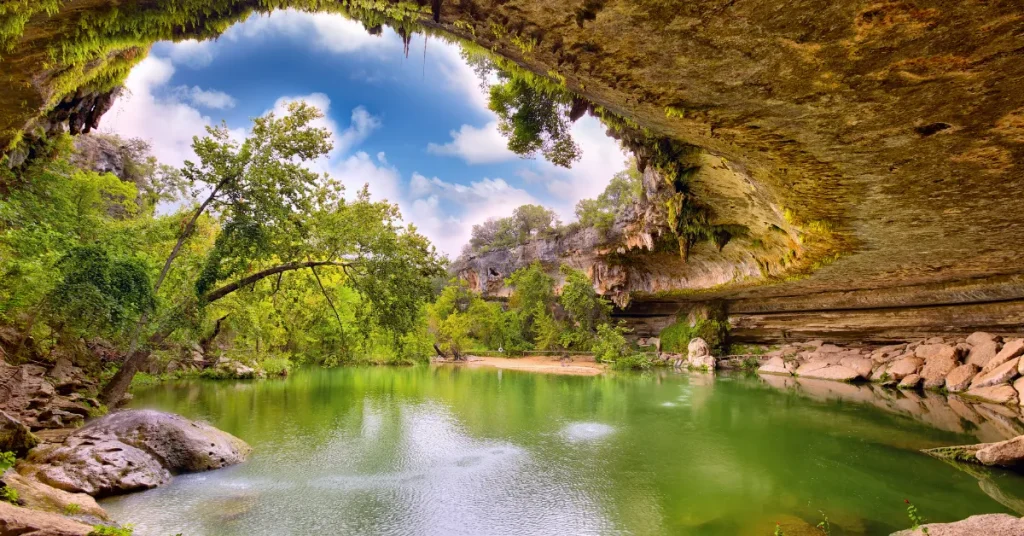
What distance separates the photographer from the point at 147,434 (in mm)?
6355

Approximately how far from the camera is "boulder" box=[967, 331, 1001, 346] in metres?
14.0

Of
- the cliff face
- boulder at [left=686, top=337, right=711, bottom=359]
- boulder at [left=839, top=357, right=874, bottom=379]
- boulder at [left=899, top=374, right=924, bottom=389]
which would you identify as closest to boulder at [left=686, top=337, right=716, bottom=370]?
boulder at [left=686, top=337, right=711, bottom=359]

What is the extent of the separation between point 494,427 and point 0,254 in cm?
915

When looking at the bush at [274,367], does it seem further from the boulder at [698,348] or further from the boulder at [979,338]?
the boulder at [979,338]

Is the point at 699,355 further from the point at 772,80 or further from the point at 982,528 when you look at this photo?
the point at 772,80

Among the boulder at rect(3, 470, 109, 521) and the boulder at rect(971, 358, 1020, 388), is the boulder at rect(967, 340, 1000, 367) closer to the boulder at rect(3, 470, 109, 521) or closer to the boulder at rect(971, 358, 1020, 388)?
the boulder at rect(971, 358, 1020, 388)

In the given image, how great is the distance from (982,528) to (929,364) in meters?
15.6

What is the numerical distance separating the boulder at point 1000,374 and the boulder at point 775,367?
7305 millimetres

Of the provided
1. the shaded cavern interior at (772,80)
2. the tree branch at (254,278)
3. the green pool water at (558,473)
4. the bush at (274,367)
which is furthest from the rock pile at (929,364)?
the bush at (274,367)

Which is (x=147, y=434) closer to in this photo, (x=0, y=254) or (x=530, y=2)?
(x=0, y=254)

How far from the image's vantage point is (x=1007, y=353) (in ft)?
41.3

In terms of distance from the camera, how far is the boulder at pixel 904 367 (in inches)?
606

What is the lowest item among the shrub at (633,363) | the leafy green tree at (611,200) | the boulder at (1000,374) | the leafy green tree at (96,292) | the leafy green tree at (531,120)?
the shrub at (633,363)

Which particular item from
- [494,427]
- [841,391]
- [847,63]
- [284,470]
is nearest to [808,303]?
[841,391]
